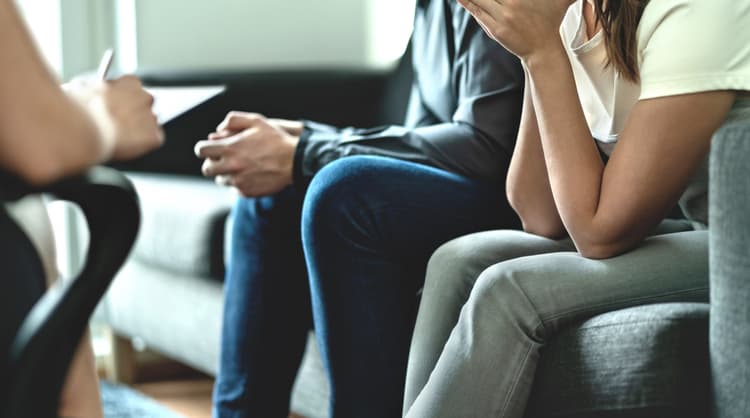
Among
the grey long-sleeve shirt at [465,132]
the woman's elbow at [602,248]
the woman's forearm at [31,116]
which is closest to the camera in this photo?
the woman's forearm at [31,116]

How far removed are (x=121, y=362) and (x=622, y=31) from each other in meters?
1.70

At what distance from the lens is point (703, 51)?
3.57 feet

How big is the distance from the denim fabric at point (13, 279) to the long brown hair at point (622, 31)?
0.72 meters

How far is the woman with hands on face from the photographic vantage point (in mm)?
1080

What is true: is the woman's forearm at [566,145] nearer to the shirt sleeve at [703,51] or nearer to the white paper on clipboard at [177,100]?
Result: the shirt sleeve at [703,51]

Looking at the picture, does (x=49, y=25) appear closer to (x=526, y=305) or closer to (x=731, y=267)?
(x=526, y=305)

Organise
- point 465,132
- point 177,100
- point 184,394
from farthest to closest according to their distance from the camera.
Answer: point 184,394 < point 465,132 < point 177,100

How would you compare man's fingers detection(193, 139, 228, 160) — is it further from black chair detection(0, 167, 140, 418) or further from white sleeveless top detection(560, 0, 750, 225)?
black chair detection(0, 167, 140, 418)

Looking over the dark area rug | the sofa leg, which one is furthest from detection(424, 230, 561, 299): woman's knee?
the sofa leg

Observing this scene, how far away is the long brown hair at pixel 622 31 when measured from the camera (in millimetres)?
1176

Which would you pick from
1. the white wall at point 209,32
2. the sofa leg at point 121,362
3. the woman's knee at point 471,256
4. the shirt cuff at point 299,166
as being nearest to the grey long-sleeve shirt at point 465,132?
the shirt cuff at point 299,166

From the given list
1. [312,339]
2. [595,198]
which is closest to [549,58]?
[595,198]

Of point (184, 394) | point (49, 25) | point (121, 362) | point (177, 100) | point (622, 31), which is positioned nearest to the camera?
point (622, 31)

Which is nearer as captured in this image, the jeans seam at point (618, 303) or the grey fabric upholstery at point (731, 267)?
the grey fabric upholstery at point (731, 267)
